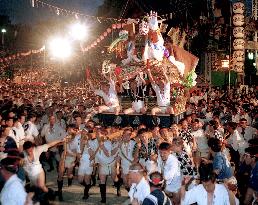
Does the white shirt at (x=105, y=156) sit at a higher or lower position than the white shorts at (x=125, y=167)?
higher

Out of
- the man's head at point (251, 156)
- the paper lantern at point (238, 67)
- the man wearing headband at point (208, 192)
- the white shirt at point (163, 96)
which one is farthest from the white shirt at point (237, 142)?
the paper lantern at point (238, 67)

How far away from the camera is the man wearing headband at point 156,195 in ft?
15.6

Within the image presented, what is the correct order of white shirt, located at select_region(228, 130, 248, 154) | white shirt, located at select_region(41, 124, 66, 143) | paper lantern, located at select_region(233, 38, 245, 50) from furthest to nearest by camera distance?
1. paper lantern, located at select_region(233, 38, 245, 50)
2. white shirt, located at select_region(41, 124, 66, 143)
3. white shirt, located at select_region(228, 130, 248, 154)

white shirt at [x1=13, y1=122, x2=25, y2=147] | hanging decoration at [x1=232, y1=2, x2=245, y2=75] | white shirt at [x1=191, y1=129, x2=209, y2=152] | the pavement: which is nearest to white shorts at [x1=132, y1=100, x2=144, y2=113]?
the pavement

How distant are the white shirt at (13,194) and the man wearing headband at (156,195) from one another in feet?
5.39

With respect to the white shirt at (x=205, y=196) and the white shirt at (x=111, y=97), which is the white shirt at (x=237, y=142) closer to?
the white shirt at (x=205, y=196)

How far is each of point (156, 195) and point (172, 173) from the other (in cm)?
252

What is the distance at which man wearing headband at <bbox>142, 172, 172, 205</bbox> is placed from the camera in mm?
4742

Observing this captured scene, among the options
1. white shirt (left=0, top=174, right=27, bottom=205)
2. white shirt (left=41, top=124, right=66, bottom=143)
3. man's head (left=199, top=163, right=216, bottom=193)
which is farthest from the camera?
white shirt (left=41, top=124, right=66, bottom=143)

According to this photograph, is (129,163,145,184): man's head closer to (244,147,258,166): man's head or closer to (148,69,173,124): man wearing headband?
(244,147,258,166): man's head

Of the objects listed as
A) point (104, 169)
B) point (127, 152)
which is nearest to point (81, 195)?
point (104, 169)

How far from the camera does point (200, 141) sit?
35.5 ft

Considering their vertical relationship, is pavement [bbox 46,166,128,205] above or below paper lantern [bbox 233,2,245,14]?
below

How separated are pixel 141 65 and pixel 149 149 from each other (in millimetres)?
8000
